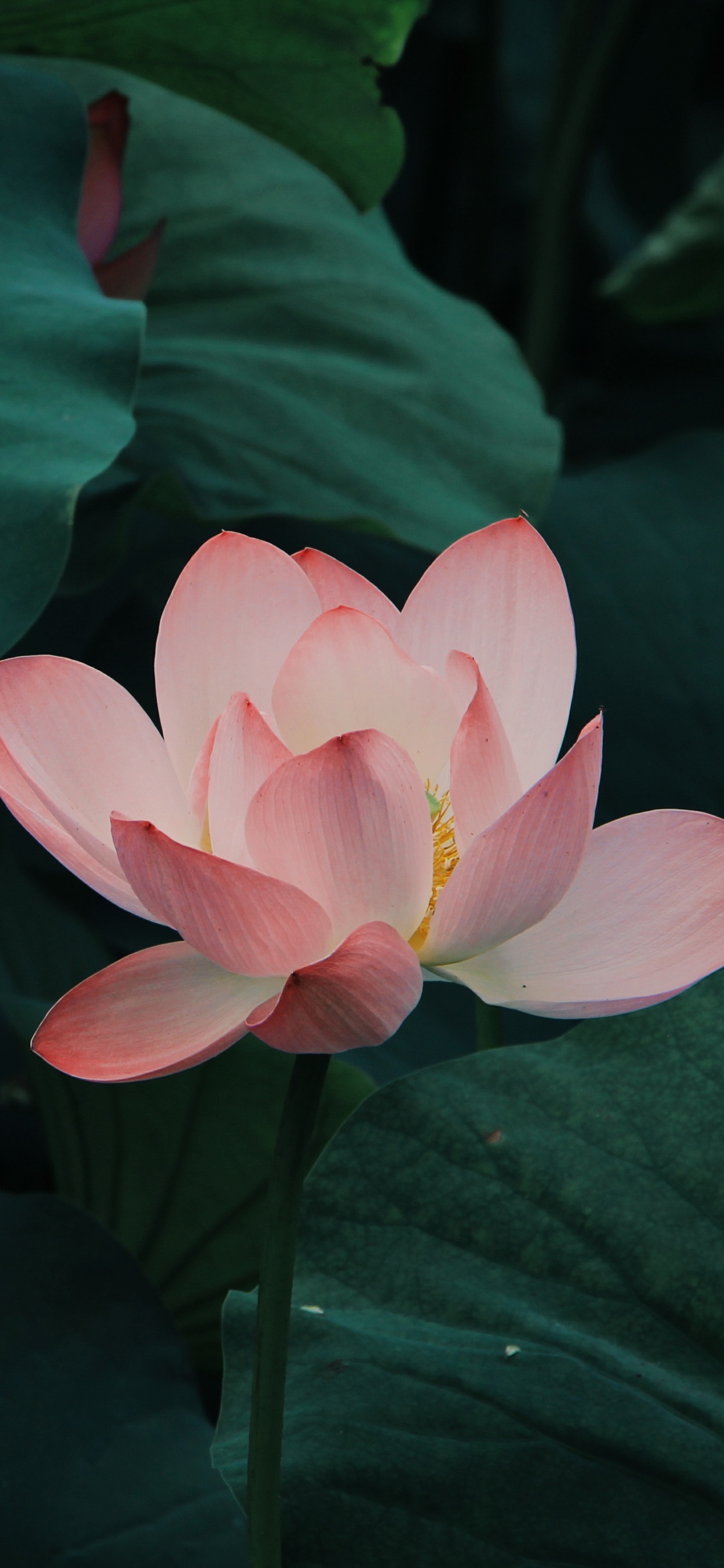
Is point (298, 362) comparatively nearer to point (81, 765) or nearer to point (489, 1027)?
point (489, 1027)

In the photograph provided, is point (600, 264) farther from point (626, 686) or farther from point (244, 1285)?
point (244, 1285)

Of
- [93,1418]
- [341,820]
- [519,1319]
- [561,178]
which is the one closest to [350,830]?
[341,820]

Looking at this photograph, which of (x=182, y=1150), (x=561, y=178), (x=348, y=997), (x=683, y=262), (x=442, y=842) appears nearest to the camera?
(x=348, y=997)

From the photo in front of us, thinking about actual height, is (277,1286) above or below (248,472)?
above

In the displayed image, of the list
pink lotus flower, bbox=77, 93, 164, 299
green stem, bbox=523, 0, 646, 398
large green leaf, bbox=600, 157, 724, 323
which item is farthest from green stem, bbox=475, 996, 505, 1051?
large green leaf, bbox=600, 157, 724, 323

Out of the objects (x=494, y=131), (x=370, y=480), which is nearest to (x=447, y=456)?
(x=370, y=480)

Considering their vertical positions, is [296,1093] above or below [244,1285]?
above
